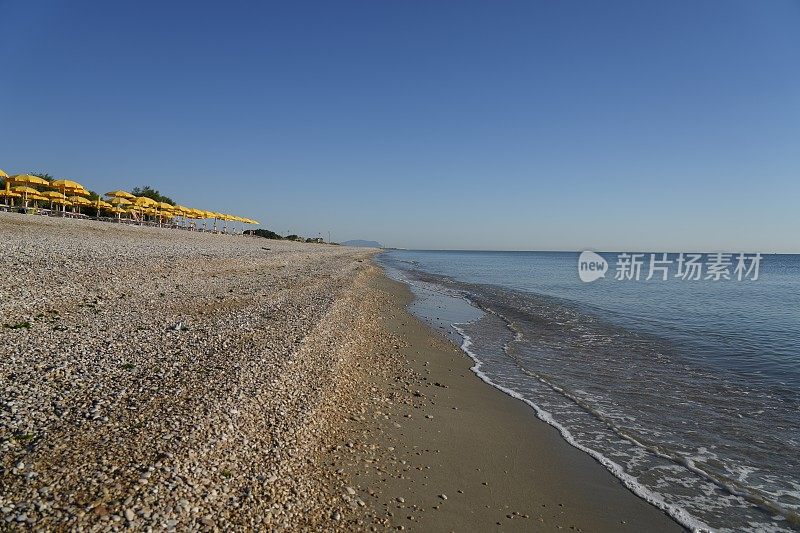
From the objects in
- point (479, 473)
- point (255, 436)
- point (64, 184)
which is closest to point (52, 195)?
point (64, 184)

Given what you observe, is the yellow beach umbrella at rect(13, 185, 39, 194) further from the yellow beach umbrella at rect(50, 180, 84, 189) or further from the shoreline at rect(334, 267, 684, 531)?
the shoreline at rect(334, 267, 684, 531)

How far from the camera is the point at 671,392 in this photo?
9633 mm

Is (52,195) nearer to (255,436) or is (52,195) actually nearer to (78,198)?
(78,198)

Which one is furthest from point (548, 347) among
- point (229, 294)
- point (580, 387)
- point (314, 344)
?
point (229, 294)

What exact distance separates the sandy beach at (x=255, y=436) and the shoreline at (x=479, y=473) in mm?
25

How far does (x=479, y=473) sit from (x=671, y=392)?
619cm

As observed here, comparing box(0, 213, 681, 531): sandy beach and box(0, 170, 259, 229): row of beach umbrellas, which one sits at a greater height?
box(0, 170, 259, 229): row of beach umbrellas

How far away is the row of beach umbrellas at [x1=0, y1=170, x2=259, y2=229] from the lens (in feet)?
113

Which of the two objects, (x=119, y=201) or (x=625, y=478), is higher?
Answer: (x=119, y=201)

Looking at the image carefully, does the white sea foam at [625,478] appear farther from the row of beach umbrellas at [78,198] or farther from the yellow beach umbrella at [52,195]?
the yellow beach umbrella at [52,195]

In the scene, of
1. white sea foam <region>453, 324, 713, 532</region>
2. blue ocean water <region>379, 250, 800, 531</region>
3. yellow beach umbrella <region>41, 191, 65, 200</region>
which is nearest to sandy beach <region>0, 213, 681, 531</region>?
white sea foam <region>453, 324, 713, 532</region>

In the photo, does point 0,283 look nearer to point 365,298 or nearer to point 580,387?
point 365,298

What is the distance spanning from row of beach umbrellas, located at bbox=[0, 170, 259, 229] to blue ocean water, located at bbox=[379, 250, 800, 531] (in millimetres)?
33307

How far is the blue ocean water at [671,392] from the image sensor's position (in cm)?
585
